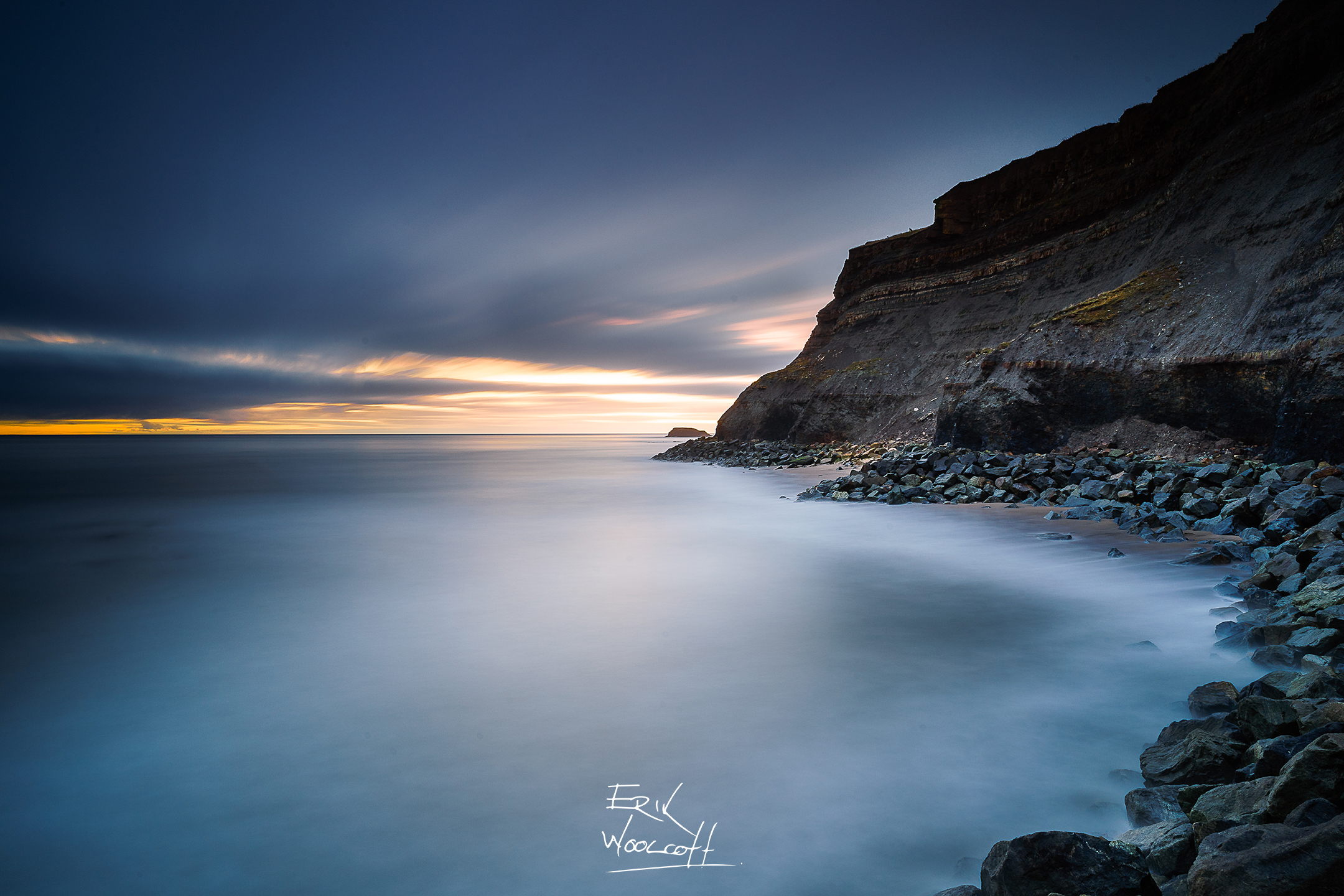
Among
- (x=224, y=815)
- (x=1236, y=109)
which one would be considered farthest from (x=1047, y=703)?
(x=1236, y=109)

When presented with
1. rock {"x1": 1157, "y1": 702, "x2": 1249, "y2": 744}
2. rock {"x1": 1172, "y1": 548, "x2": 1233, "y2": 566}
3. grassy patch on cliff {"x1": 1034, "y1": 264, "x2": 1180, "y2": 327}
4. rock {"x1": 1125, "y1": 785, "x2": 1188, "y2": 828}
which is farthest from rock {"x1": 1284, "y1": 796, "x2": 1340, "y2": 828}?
grassy patch on cliff {"x1": 1034, "y1": 264, "x2": 1180, "y2": 327}

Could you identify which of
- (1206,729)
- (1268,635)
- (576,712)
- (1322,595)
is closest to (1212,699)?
(1206,729)

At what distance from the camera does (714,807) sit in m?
2.69

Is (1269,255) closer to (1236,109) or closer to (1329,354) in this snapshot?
(1329,354)

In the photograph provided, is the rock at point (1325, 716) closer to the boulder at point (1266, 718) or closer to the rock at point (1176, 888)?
the boulder at point (1266, 718)

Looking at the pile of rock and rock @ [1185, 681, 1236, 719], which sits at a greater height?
the pile of rock

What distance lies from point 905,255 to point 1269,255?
71.9ft

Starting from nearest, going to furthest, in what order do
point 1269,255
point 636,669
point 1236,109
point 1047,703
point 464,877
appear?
1. point 464,877
2. point 1047,703
3. point 636,669
4. point 1269,255
5. point 1236,109

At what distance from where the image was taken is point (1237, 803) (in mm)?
2098

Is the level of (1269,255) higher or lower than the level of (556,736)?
higher

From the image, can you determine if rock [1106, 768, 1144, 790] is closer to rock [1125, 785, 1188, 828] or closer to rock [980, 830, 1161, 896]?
rock [1125, 785, 1188, 828]

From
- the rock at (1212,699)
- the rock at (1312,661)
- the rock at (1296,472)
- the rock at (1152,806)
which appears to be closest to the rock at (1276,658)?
the rock at (1312,661)

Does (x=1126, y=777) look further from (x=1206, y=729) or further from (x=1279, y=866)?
(x=1279, y=866)

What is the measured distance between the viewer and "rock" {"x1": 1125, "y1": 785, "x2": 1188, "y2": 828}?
2.37 metres
